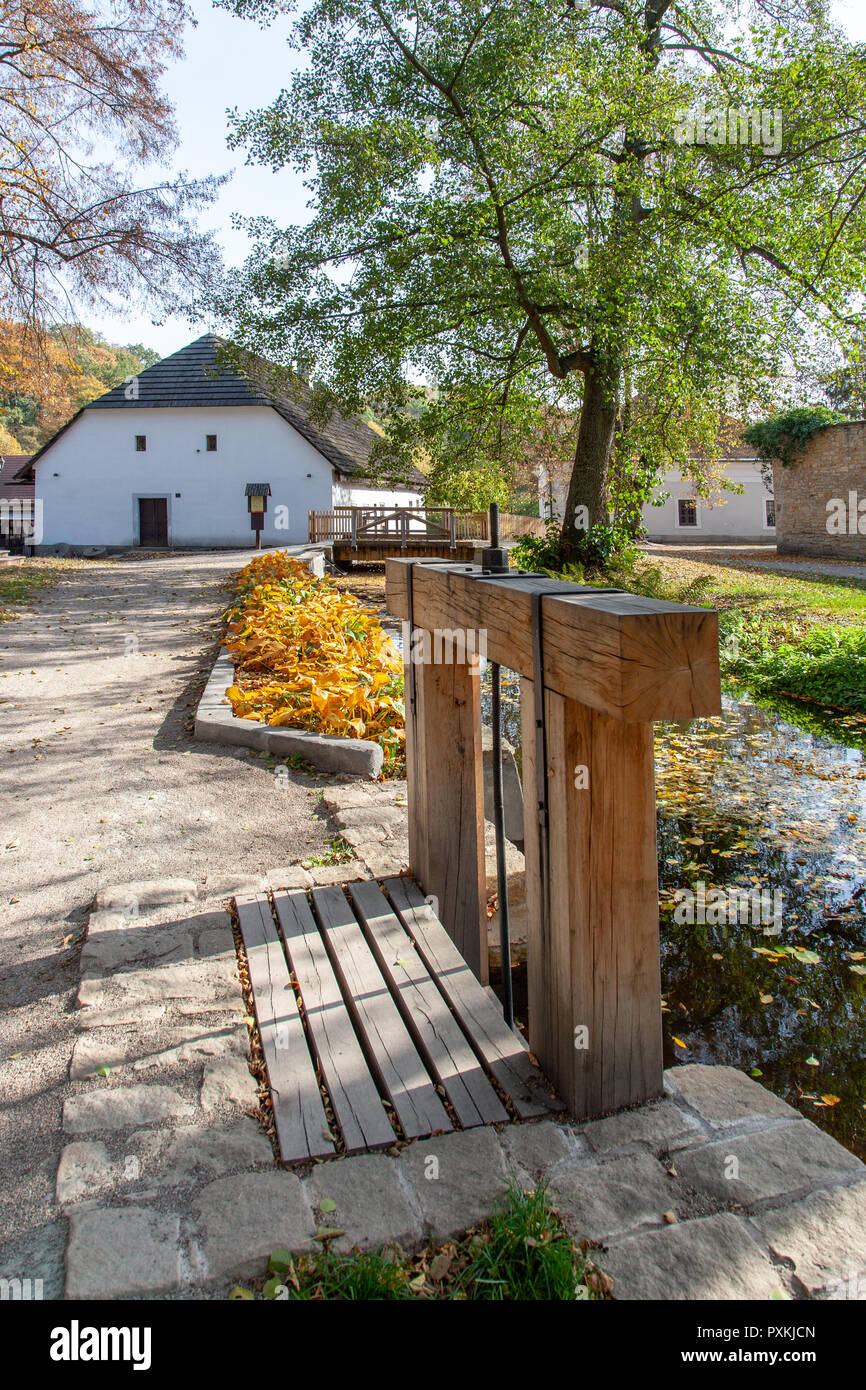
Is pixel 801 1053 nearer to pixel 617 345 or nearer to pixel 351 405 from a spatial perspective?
pixel 617 345

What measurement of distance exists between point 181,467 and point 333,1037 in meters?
32.8

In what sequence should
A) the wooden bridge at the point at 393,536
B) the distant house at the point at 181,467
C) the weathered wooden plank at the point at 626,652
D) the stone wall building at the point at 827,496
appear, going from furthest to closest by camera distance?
the distant house at the point at 181,467
the stone wall building at the point at 827,496
the wooden bridge at the point at 393,536
the weathered wooden plank at the point at 626,652

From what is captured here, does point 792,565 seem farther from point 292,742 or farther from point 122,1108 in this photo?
point 122,1108

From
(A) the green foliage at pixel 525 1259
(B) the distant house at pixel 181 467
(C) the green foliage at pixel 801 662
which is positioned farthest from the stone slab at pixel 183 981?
(B) the distant house at pixel 181 467

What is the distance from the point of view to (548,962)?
8.56ft

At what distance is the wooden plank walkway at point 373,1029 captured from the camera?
2506 mm

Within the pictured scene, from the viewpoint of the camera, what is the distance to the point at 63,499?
33.8 meters

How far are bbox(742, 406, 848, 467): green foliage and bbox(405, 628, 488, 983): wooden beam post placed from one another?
26135mm

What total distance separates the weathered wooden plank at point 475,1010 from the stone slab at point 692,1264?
513 millimetres

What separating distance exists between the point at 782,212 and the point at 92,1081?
14638 mm

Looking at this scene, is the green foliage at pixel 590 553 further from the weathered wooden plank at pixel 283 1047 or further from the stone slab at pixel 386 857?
the weathered wooden plank at pixel 283 1047

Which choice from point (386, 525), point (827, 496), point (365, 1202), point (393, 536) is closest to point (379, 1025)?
point (365, 1202)

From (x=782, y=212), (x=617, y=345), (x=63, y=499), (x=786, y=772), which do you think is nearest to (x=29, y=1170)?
(x=786, y=772)

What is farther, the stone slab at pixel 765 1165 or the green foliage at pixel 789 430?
the green foliage at pixel 789 430
